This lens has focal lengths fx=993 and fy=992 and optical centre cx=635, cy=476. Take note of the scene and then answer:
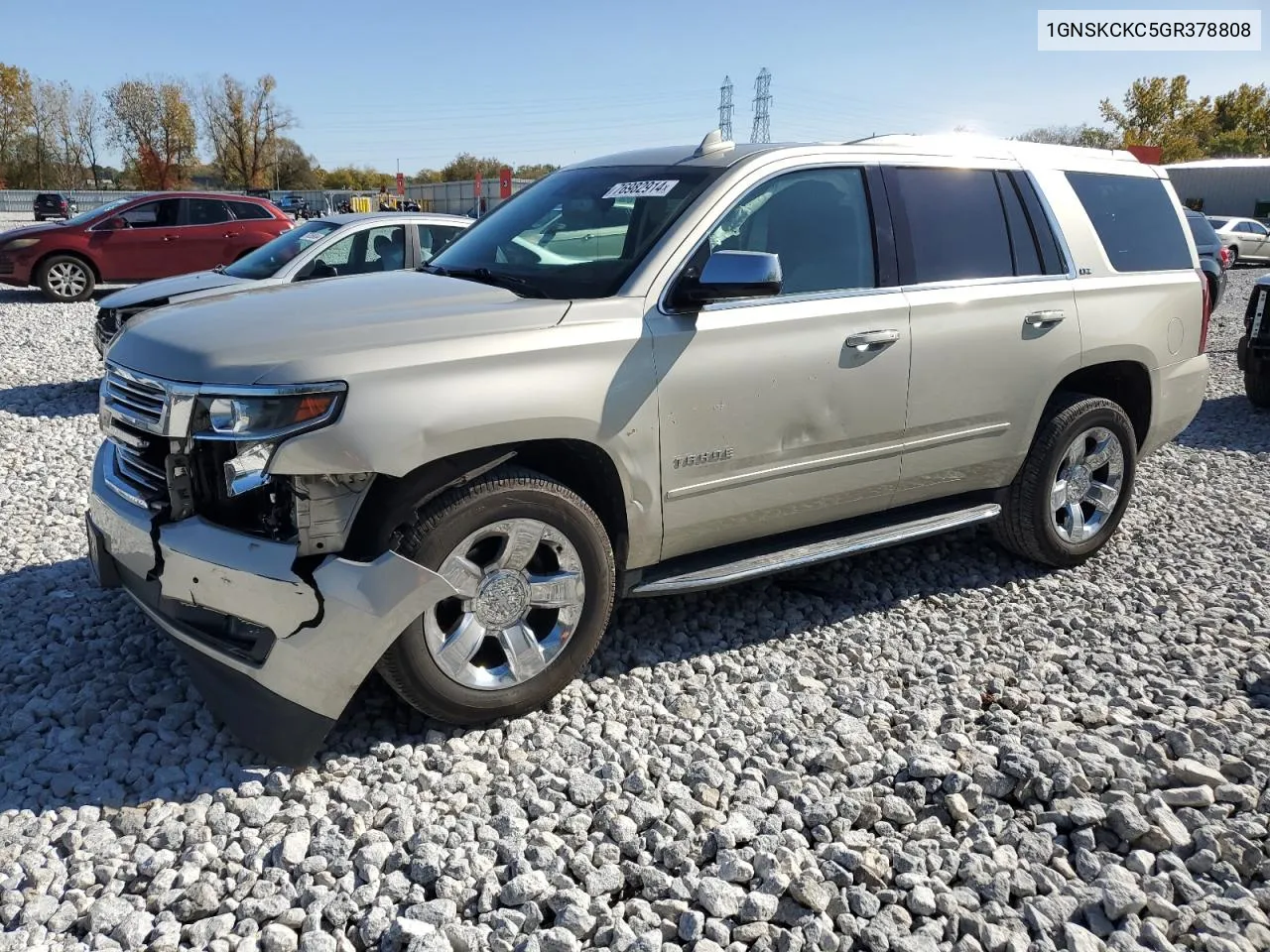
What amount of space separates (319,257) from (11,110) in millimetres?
77236

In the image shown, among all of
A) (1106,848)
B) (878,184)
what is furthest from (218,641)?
(878,184)

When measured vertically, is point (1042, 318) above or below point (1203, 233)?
below

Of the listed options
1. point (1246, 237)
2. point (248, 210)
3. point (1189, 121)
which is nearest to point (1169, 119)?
point (1189, 121)

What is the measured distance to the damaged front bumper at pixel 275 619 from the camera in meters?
2.94

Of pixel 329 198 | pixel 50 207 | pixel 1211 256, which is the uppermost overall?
pixel 329 198

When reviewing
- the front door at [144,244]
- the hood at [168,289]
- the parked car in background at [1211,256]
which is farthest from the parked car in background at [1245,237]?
the hood at [168,289]

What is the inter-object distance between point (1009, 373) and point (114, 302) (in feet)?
24.4

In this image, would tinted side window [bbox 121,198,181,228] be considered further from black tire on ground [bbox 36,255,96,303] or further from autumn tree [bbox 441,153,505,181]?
autumn tree [bbox 441,153,505,181]

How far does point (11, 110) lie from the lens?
69.6 m

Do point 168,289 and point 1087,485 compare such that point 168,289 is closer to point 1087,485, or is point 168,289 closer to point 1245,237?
point 1087,485

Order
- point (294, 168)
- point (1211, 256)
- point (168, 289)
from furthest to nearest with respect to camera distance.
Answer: point (294, 168) < point (1211, 256) < point (168, 289)

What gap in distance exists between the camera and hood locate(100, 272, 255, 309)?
850 centimetres

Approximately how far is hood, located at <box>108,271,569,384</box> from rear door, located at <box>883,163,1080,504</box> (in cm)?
167

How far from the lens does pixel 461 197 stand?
48375 mm
